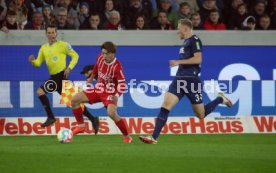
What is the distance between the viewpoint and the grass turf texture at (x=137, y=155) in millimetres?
10430

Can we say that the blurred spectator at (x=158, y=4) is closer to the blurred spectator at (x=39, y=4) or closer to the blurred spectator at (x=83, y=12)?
the blurred spectator at (x=83, y=12)

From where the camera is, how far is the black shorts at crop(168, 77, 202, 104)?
1368 cm

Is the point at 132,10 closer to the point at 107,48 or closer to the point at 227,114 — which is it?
the point at 227,114

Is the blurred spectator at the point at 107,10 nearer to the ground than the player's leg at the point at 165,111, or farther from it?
farther from it

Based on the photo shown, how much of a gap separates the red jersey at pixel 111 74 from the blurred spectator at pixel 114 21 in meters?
4.30

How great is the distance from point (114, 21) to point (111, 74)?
15.0 ft

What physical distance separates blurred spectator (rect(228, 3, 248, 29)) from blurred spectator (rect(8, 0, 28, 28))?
5164mm

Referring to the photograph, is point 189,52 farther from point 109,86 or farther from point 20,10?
point 20,10

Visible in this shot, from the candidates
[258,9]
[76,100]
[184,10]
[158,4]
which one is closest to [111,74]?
[76,100]

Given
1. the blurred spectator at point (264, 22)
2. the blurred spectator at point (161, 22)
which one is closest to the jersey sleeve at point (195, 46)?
the blurred spectator at point (161, 22)

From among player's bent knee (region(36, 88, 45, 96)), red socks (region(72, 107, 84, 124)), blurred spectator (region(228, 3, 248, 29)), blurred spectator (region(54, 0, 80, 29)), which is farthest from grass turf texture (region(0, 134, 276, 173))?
blurred spectator (region(228, 3, 248, 29))

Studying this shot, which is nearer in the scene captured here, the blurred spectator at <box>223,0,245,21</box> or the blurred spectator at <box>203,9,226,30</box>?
the blurred spectator at <box>203,9,226,30</box>

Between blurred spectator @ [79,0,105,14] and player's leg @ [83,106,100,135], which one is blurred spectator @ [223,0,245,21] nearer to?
blurred spectator @ [79,0,105,14]

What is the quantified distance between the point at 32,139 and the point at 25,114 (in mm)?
1579
